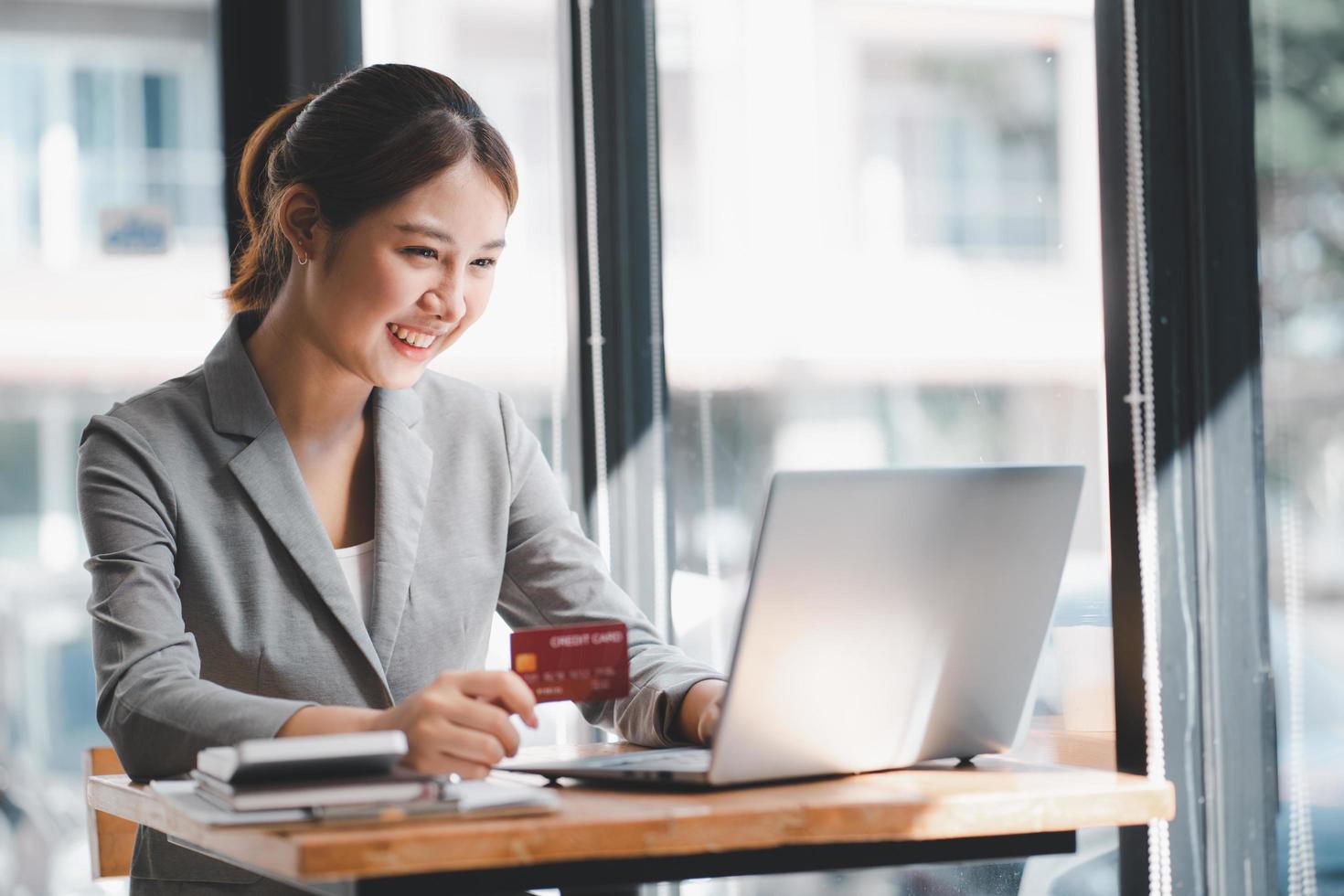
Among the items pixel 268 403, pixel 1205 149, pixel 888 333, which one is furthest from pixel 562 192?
pixel 1205 149

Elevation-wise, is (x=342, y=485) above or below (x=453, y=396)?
below

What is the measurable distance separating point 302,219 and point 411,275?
192 mm

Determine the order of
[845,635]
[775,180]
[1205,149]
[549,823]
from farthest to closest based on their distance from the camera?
1. [775,180]
2. [1205,149]
3. [845,635]
4. [549,823]

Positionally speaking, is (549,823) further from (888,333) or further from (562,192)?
(562,192)

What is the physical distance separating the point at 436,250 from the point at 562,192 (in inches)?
46.8

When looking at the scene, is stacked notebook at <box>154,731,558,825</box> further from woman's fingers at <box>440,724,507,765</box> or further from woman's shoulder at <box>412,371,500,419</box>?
woman's shoulder at <box>412,371,500,419</box>

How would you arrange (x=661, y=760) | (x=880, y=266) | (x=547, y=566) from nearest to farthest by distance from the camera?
(x=661, y=760)
(x=547, y=566)
(x=880, y=266)

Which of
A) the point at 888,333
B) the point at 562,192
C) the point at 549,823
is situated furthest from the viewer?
the point at 562,192

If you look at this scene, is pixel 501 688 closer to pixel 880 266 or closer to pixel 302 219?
pixel 302 219

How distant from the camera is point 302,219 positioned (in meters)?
1.81

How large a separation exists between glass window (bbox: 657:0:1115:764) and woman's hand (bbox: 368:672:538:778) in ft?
2.31

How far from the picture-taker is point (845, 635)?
127cm

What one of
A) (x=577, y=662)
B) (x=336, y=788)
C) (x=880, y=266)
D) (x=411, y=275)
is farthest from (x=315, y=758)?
(x=880, y=266)

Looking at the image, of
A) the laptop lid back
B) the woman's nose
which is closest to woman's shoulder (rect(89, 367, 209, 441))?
the woman's nose
